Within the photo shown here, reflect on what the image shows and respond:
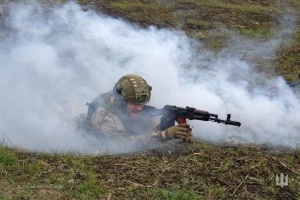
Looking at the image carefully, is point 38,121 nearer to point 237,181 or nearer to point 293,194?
point 237,181

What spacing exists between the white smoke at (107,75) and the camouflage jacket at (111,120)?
1.43 feet

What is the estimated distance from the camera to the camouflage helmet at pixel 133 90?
5.65 meters

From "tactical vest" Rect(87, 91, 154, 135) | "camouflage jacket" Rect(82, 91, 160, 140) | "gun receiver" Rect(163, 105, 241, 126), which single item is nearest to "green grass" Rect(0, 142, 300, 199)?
"gun receiver" Rect(163, 105, 241, 126)

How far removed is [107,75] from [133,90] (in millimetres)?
3377

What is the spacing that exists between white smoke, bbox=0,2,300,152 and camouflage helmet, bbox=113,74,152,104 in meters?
1.00

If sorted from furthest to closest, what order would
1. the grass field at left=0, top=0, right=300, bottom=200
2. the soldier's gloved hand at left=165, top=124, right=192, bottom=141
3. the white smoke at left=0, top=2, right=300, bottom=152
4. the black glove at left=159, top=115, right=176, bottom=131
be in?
the white smoke at left=0, top=2, right=300, bottom=152, the black glove at left=159, top=115, right=176, bottom=131, the soldier's gloved hand at left=165, top=124, right=192, bottom=141, the grass field at left=0, top=0, right=300, bottom=200

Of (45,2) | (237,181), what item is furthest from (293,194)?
(45,2)

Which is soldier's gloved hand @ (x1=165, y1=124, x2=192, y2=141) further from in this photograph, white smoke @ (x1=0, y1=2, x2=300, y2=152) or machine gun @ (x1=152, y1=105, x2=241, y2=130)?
white smoke @ (x1=0, y1=2, x2=300, y2=152)

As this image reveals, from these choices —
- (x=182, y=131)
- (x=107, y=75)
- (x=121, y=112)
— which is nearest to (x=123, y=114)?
(x=121, y=112)

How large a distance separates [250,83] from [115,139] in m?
4.54

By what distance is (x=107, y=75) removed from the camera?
8938 mm

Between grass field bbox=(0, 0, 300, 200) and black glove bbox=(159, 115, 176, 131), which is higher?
black glove bbox=(159, 115, 176, 131)

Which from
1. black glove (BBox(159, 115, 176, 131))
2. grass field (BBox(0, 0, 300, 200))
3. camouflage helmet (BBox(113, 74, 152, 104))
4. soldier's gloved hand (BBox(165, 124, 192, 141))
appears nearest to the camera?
grass field (BBox(0, 0, 300, 200))

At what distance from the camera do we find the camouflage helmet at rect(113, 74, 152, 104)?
5.65 meters
